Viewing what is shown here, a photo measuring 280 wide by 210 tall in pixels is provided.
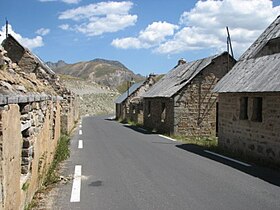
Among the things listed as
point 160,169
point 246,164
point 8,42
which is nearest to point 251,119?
point 246,164

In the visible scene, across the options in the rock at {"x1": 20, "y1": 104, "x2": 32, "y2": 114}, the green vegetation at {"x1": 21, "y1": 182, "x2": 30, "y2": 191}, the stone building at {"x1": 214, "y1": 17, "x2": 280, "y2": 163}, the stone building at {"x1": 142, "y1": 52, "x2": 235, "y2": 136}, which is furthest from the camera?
the stone building at {"x1": 142, "y1": 52, "x2": 235, "y2": 136}

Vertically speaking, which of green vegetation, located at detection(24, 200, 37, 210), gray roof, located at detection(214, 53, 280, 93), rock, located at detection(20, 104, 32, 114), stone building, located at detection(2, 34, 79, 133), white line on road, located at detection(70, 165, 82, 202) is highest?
stone building, located at detection(2, 34, 79, 133)

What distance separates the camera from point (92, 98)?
85.1 m

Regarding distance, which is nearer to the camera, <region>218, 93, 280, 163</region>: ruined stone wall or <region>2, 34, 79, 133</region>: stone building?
<region>218, 93, 280, 163</region>: ruined stone wall

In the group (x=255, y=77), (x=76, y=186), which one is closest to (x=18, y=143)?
(x=76, y=186)

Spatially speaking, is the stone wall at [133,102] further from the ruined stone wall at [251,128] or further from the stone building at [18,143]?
the stone building at [18,143]

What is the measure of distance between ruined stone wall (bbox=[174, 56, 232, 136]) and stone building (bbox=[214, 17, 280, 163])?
6.65 m

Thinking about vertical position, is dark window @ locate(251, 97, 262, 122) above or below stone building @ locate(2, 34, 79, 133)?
below

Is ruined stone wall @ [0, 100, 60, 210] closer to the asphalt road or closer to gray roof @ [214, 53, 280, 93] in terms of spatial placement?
the asphalt road

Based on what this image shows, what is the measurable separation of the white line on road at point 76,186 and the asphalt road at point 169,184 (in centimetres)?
9

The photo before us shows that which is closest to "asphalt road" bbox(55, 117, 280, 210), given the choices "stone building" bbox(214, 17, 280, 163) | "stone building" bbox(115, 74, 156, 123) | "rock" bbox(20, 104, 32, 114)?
"stone building" bbox(214, 17, 280, 163)

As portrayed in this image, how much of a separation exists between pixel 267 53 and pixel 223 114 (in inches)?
127

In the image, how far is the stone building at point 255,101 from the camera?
1233cm

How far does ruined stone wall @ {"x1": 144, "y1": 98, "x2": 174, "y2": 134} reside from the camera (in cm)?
2491
